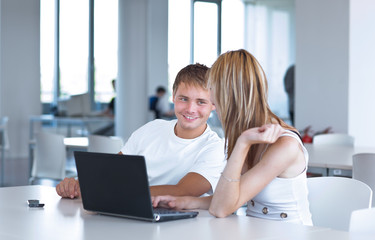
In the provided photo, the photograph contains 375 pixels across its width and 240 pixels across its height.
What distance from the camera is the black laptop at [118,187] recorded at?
185 cm

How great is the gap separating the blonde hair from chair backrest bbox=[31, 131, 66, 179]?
11.4ft

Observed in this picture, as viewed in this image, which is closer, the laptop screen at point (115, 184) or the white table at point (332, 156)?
the laptop screen at point (115, 184)

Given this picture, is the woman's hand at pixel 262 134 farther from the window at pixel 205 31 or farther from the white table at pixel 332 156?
the window at pixel 205 31

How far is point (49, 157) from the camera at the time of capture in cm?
541

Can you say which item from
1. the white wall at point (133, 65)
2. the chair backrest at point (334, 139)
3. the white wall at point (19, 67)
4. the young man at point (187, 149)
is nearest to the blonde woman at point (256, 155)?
the young man at point (187, 149)

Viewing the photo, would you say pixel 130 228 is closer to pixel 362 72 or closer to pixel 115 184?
pixel 115 184

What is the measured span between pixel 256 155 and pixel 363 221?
0.51 metres

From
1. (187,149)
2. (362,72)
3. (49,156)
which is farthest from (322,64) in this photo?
(187,149)

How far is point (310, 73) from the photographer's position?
7410 millimetres

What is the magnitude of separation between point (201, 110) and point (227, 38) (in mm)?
12140

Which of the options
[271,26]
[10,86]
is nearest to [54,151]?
[10,86]

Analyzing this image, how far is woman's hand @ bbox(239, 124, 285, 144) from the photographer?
6.25 ft

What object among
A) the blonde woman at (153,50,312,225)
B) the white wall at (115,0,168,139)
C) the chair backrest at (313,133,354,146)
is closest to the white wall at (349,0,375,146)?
the chair backrest at (313,133,354,146)

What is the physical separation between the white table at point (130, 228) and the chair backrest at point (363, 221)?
0.13ft
